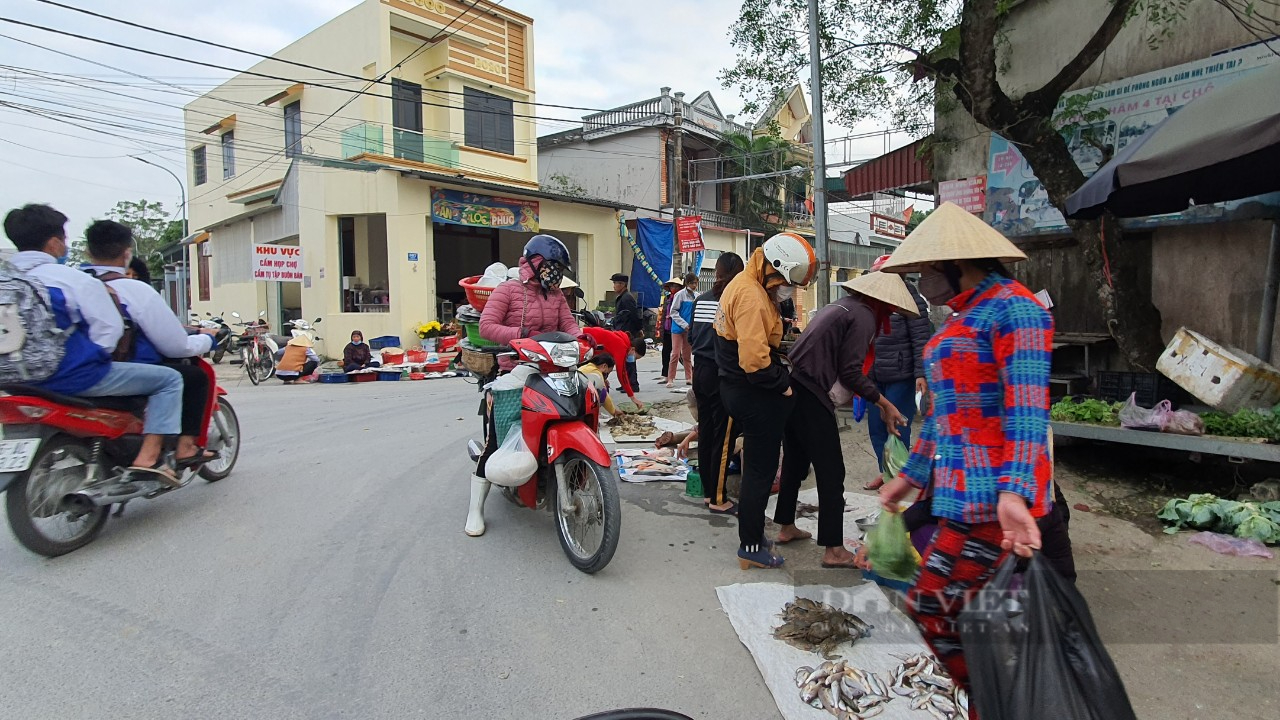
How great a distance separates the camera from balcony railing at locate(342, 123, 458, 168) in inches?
674

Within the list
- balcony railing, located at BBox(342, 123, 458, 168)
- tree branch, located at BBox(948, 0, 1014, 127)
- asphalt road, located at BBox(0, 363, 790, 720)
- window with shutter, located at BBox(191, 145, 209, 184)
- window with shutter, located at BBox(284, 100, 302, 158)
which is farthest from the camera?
window with shutter, located at BBox(191, 145, 209, 184)

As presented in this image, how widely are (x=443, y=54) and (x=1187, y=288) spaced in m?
17.8

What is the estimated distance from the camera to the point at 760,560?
12.1 feet

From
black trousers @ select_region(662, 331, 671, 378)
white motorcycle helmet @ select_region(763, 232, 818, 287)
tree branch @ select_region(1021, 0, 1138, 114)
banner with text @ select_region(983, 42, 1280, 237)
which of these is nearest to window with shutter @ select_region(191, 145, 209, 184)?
black trousers @ select_region(662, 331, 671, 378)

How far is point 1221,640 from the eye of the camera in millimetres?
2941

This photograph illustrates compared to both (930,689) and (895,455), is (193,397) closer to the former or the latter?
(895,455)

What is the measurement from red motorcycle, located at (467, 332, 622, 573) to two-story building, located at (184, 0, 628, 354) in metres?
13.2

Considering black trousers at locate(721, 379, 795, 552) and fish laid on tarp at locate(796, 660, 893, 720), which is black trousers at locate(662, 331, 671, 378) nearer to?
black trousers at locate(721, 379, 795, 552)

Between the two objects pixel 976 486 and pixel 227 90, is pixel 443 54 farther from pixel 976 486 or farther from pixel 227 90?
pixel 976 486

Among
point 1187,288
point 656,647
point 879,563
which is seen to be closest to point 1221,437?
point 1187,288

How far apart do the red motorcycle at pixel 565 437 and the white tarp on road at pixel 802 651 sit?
81 centimetres

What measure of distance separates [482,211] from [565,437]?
15.7m

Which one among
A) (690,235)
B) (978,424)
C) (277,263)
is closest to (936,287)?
(978,424)

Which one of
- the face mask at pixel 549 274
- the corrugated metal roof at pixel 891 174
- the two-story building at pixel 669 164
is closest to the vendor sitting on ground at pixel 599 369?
the face mask at pixel 549 274
